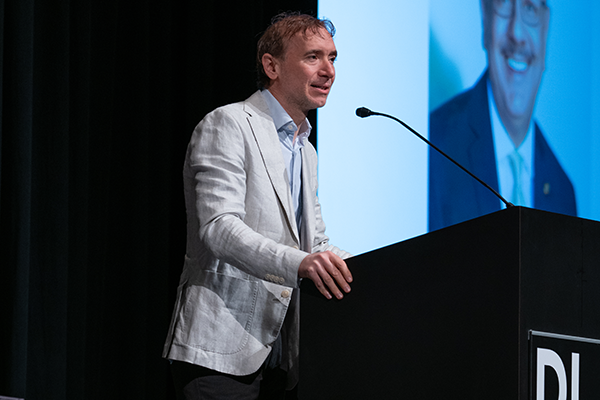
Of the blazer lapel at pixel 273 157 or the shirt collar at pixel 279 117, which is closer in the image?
the blazer lapel at pixel 273 157

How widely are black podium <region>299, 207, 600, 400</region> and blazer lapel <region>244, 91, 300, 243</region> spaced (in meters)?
0.45

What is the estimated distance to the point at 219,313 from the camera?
1446 mm

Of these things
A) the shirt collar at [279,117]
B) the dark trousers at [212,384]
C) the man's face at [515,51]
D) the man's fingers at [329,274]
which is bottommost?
the dark trousers at [212,384]

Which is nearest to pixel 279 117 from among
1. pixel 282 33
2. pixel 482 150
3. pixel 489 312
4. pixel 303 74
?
pixel 303 74

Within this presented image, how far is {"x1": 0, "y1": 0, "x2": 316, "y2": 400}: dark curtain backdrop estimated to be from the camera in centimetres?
211

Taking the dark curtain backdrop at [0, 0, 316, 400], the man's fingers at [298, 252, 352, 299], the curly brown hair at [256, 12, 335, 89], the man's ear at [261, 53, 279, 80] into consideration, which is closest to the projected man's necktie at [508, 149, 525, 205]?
the dark curtain backdrop at [0, 0, 316, 400]

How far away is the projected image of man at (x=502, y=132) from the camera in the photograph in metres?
3.12

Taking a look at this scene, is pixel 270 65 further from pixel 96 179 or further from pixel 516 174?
pixel 516 174

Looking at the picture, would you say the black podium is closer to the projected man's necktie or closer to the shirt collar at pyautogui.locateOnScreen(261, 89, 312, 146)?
the shirt collar at pyautogui.locateOnScreen(261, 89, 312, 146)

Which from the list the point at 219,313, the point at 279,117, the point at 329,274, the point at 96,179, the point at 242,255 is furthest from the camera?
the point at 96,179

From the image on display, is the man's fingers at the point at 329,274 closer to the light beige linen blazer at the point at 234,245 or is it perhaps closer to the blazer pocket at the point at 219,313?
the light beige linen blazer at the point at 234,245

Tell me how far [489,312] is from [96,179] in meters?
1.73

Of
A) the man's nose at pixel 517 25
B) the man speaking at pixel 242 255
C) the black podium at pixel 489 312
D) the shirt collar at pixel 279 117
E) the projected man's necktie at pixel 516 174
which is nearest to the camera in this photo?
the black podium at pixel 489 312

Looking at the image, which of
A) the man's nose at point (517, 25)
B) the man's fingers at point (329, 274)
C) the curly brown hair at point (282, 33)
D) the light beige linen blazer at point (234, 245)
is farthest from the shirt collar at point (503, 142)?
the man's fingers at point (329, 274)
